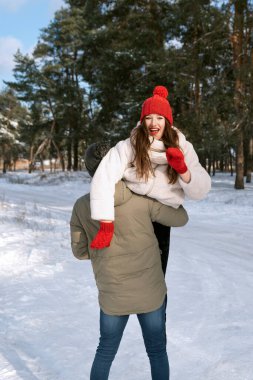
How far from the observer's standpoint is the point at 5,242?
6.58 meters

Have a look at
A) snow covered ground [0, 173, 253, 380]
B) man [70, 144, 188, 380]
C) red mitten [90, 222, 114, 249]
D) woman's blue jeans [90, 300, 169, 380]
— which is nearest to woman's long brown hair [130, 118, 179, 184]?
man [70, 144, 188, 380]

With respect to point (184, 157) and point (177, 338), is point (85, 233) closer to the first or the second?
point (184, 157)

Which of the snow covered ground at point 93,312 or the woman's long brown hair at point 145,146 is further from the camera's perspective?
the snow covered ground at point 93,312

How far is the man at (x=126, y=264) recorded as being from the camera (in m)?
2.03

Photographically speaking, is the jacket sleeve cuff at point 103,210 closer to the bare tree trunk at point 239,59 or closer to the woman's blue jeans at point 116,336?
the woman's blue jeans at point 116,336

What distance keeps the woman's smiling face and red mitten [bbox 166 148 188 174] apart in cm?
21

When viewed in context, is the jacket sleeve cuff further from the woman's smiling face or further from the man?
the woman's smiling face

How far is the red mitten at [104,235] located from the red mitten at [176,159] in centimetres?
46

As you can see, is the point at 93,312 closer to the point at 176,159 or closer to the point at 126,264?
the point at 126,264

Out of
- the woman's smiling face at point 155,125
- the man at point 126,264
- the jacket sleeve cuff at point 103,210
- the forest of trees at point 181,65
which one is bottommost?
the man at point 126,264

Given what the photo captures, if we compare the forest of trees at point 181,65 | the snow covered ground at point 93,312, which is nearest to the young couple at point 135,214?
the snow covered ground at point 93,312

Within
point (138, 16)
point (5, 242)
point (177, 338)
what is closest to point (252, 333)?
point (177, 338)

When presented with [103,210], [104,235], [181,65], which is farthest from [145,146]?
[181,65]

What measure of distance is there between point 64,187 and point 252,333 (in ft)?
60.3
